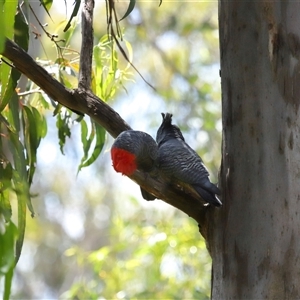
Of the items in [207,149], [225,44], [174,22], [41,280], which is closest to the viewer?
[225,44]

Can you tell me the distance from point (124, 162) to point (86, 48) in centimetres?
30

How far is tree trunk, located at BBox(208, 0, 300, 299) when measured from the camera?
121 cm

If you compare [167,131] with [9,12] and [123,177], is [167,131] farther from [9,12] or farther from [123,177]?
[123,177]

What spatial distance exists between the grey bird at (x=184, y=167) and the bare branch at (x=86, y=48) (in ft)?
0.75

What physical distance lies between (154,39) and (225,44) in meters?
5.04

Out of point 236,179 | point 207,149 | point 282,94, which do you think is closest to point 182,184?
point 236,179

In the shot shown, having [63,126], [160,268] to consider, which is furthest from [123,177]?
[63,126]

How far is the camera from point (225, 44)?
4.33ft

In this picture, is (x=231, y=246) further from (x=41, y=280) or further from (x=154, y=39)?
(x=41, y=280)

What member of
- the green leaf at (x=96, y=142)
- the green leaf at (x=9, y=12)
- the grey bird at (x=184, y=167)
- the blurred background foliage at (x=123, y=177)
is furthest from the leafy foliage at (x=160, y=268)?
the green leaf at (x=9, y=12)

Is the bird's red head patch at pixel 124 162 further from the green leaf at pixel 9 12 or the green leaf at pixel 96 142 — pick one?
the green leaf at pixel 96 142

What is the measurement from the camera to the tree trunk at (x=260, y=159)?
1205 mm

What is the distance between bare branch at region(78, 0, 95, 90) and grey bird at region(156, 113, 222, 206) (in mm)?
230

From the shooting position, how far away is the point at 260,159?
1228 millimetres
